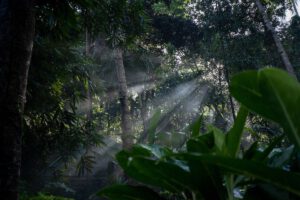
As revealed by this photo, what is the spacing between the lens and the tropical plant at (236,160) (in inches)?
28.2

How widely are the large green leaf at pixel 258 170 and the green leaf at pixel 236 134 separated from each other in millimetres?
182

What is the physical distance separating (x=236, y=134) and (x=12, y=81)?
5.70ft

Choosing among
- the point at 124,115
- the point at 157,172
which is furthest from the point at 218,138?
the point at 124,115

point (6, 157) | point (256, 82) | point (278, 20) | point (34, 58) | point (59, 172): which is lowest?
point (59, 172)

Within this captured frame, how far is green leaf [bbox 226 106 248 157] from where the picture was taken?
0.93 m

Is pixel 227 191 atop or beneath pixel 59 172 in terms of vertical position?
atop

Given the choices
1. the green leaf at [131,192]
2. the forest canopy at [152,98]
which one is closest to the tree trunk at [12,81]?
the forest canopy at [152,98]

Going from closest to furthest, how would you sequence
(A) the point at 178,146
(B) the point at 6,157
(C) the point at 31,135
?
(A) the point at 178,146 → (B) the point at 6,157 → (C) the point at 31,135

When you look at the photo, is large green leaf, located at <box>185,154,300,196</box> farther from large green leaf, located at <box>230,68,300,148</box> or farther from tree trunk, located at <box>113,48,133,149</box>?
tree trunk, located at <box>113,48,133,149</box>

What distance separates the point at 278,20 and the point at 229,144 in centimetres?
1479

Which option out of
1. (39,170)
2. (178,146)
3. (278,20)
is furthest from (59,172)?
(278,20)

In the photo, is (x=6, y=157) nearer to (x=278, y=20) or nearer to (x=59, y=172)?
(x=59, y=172)

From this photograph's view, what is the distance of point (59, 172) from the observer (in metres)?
9.45

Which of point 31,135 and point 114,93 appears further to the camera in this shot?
point 114,93
